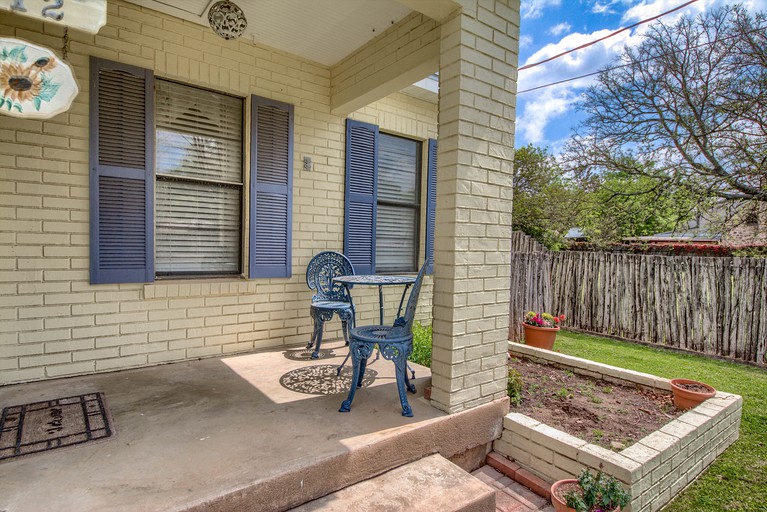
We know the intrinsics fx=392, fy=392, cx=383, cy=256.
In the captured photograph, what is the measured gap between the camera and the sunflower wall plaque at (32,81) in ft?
6.13

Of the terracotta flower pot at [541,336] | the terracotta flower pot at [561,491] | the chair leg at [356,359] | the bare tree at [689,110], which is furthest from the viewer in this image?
the bare tree at [689,110]

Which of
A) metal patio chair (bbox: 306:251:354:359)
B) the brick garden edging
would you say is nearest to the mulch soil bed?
the brick garden edging

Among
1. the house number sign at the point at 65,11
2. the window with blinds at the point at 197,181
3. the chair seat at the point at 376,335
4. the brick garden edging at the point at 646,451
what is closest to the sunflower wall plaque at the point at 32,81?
the house number sign at the point at 65,11

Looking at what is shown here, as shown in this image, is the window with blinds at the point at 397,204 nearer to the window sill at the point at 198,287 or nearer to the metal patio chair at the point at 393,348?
the window sill at the point at 198,287

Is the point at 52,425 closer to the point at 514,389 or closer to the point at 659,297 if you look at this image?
the point at 514,389

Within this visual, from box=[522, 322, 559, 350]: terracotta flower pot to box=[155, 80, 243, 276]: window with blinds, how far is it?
11.5 feet

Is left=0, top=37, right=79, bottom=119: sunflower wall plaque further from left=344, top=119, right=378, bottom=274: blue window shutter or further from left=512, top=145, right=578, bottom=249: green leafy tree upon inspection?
left=512, top=145, right=578, bottom=249: green leafy tree

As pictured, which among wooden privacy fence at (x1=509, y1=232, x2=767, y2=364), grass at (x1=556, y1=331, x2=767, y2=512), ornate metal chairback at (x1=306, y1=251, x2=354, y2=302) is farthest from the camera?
wooden privacy fence at (x1=509, y1=232, x2=767, y2=364)

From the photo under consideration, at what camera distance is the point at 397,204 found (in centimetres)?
493

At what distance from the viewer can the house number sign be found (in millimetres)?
1598

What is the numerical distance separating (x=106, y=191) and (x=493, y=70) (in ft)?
9.70

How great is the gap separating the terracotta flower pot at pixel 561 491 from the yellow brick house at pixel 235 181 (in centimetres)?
64

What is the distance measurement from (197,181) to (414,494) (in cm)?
304

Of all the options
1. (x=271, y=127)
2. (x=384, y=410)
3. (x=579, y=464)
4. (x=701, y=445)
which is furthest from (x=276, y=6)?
(x=701, y=445)
